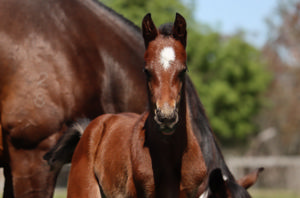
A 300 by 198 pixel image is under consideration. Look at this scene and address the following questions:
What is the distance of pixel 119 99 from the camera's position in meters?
4.88

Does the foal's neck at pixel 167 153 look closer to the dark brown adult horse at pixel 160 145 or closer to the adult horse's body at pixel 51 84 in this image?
the dark brown adult horse at pixel 160 145

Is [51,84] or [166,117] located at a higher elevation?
[51,84]

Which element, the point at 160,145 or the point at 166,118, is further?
the point at 160,145

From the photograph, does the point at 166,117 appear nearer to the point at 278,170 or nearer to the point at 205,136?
the point at 205,136

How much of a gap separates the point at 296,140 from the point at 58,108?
2773 centimetres

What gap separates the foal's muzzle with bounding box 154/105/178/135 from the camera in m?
Answer: 3.13

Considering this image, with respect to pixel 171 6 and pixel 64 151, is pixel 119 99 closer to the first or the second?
pixel 64 151

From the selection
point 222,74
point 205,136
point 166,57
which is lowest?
point 205,136

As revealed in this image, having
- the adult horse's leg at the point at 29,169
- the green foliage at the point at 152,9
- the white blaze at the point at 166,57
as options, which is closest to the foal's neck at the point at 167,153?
the white blaze at the point at 166,57

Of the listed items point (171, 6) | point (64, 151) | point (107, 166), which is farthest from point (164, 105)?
point (171, 6)

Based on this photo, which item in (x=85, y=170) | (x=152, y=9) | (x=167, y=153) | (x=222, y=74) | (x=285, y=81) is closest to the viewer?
(x=167, y=153)

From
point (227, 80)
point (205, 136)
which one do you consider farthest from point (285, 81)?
point (205, 136)

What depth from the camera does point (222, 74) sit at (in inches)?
1013

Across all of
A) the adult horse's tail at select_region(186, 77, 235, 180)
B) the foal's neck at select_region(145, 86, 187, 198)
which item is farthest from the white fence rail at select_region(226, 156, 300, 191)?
the foal's neck at select_region(145, 86, 187, 198)
